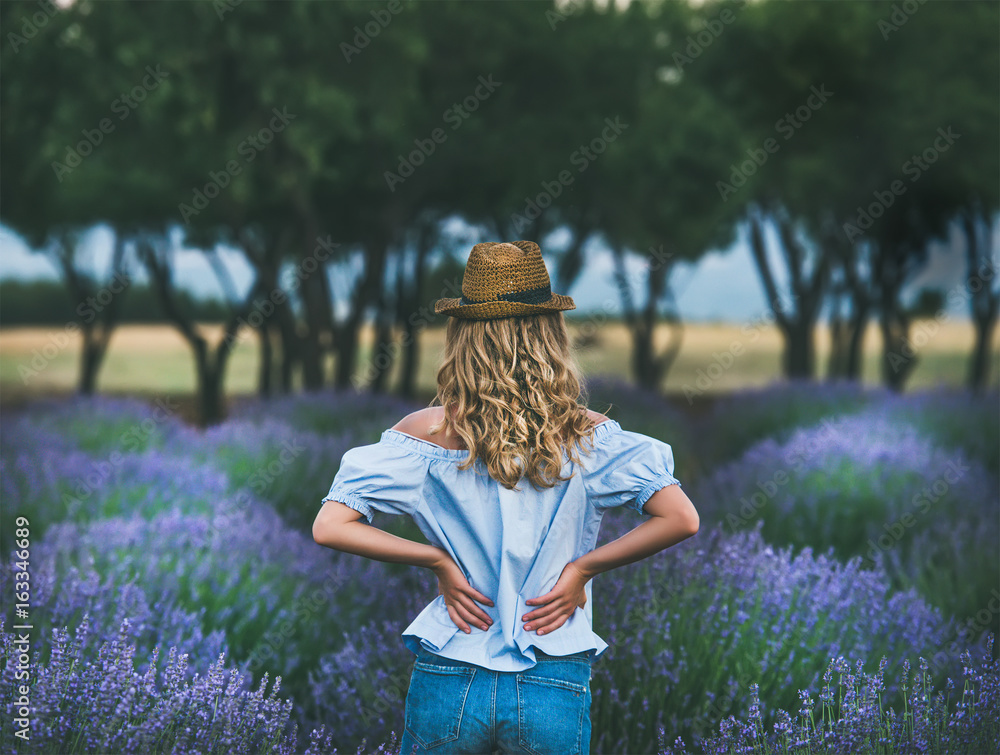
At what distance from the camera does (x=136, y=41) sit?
840 cm

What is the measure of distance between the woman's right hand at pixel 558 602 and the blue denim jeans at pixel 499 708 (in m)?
0.07

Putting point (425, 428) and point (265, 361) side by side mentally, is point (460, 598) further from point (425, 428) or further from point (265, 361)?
point (265, 361)

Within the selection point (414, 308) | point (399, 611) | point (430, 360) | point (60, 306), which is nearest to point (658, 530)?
point (399, 611)

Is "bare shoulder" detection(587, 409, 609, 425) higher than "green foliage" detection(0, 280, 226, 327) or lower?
lower

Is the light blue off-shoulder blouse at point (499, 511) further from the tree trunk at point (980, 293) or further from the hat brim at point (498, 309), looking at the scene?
the tree trunk at point (980, 293)

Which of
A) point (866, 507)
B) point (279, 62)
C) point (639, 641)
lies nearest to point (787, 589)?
point (639, 641)

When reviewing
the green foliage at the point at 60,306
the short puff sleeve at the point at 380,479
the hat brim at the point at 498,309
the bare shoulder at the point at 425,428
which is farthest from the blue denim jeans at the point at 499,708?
the green foliage at the point at 60,306

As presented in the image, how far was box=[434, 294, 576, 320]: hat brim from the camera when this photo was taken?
2.04m

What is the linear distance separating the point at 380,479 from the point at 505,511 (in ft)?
0.95

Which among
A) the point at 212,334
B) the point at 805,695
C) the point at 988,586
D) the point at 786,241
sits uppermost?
the point at 786,241

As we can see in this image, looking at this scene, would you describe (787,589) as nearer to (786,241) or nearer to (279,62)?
(279,62)

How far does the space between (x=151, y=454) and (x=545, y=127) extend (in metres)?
7.57

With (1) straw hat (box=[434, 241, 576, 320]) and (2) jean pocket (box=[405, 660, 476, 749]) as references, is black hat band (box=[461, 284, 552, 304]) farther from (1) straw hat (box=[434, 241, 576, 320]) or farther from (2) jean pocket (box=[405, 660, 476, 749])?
(2) jean pocket (box=[405, 660, 476, 749])

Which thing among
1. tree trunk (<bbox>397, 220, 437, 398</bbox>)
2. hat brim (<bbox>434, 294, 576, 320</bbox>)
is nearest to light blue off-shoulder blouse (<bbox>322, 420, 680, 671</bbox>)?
hat brim (<bbox>434, 294, 576, 320</bbox>)
